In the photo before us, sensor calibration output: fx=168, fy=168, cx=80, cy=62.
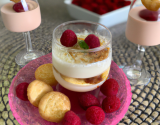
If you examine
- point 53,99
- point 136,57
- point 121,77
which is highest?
point 53,99

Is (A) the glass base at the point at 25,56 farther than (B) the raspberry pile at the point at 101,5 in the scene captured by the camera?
No

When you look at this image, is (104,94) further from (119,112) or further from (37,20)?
(37,20)

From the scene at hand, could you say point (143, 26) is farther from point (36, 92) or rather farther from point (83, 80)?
point (36, 92)

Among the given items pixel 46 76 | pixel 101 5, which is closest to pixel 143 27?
pixel 46 76

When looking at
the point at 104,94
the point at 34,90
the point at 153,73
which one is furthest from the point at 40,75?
the point at 153,73

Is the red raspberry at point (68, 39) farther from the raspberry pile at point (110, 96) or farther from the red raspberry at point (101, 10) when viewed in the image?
the red raspberry at point (101, 10)

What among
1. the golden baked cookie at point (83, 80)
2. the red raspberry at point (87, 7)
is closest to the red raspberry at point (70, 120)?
the golden baked cookie at point (83, 80)
